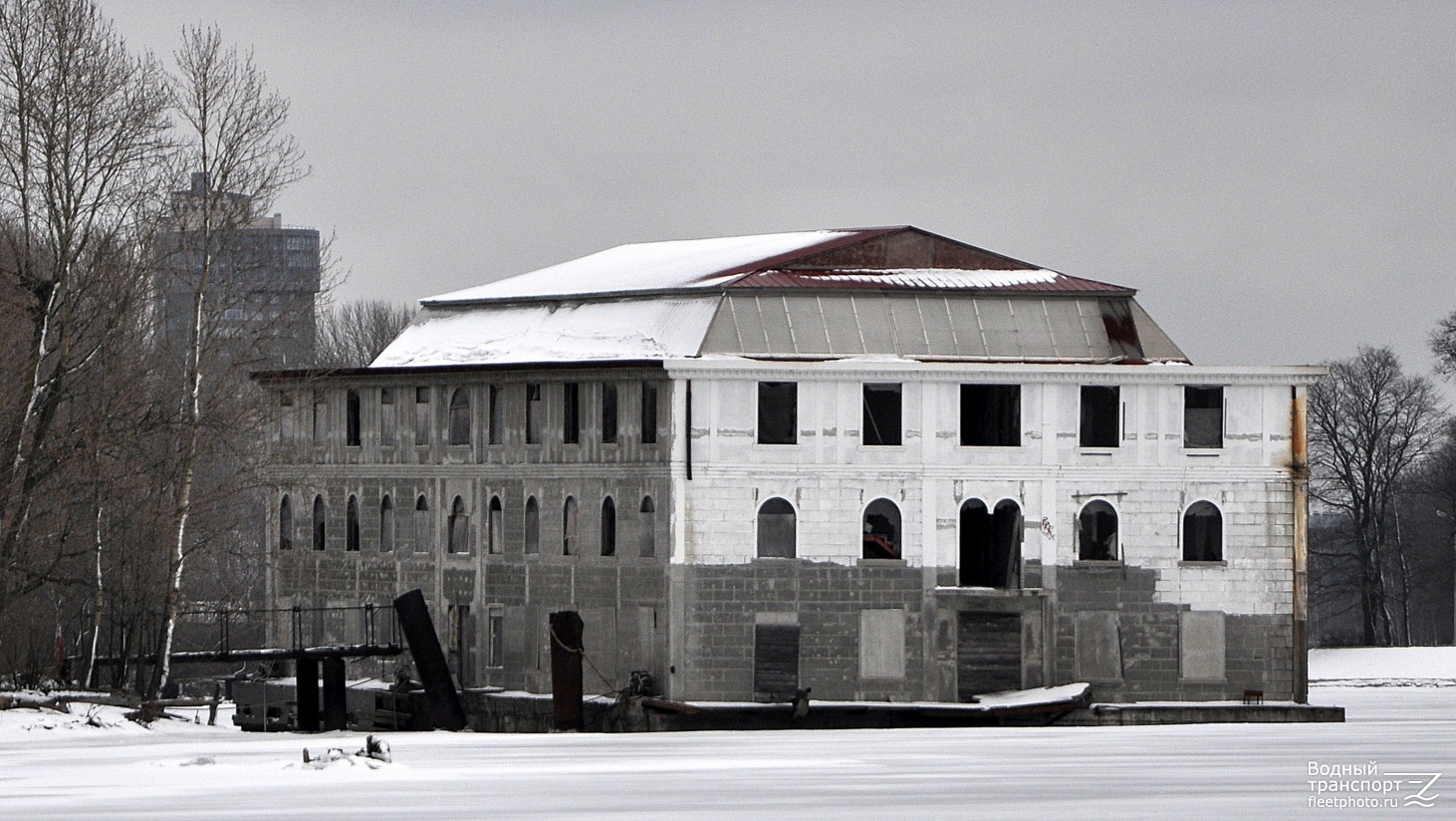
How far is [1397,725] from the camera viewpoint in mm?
49000

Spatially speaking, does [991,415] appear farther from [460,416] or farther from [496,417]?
[460,416]

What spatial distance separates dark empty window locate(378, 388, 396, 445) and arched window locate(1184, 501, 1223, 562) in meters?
18.8

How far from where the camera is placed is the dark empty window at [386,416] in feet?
207

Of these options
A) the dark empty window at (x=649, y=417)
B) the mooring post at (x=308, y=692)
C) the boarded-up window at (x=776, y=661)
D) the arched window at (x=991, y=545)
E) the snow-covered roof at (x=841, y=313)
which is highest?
the snow-covered roof at (x=841, y=313)

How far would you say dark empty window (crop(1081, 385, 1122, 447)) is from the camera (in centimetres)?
5669

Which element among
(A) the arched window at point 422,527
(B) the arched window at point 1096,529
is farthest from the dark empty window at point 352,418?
(B) the arched window at point 1096,529

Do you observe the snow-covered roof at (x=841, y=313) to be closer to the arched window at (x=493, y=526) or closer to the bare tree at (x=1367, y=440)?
the arched window at (x=493, y=526)

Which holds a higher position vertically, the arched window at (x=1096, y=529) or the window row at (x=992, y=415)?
the window row at (x=992, y=415)

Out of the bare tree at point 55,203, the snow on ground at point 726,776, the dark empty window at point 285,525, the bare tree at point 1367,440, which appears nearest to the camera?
the snow on ground at point 726,776

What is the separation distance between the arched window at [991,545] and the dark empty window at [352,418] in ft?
52.3

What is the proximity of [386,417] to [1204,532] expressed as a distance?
63.7ft

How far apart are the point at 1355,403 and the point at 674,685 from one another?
154ft

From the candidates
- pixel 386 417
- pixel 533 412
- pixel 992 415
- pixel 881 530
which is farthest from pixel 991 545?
pixel 386 417

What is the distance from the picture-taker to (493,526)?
197ft
